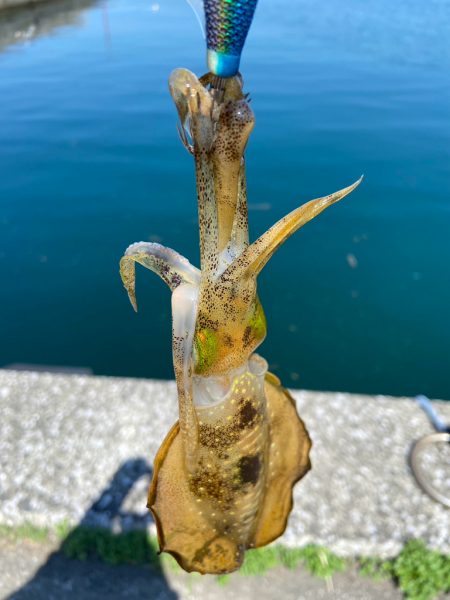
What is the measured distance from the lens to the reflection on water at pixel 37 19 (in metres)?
25.2

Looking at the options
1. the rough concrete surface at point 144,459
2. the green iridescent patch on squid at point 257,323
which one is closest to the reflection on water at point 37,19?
the rough concrete surface at point 144,459

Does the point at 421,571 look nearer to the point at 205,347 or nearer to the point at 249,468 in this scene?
the point at 249,468

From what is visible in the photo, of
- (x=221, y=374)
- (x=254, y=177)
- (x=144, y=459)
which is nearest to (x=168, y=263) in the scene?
(x=221, y=374)

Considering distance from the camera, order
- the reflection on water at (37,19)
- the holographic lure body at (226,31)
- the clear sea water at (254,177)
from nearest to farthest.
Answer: the holographic lure body at (226,31) → the clear sea water at (254,177) → the reflection on water at (37,19)

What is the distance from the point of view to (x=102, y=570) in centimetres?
433

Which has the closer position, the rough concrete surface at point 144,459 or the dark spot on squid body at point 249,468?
the dark spot on squid body at point 249,468

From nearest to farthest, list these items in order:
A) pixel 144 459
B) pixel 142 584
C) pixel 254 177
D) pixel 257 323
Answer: pixel 257 323 → pixel 142 584 → pixel 144 459 → pixel 254 177

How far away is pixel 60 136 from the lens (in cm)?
1477

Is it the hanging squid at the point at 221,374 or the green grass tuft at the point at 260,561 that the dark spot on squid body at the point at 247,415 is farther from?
the green grass tuft at the point at 260,561

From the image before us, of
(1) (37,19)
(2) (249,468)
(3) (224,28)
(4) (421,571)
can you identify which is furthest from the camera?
(1) (37,19)

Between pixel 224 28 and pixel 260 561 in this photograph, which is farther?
pixel 260 561

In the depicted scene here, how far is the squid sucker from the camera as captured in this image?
125cm

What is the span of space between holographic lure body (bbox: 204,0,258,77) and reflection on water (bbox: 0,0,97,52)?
86.7 feet

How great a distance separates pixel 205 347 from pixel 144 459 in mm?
3526
